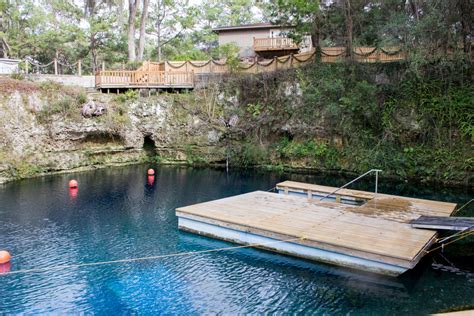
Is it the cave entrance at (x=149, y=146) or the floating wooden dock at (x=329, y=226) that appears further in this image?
the cave entrance at (x=149, y=146)

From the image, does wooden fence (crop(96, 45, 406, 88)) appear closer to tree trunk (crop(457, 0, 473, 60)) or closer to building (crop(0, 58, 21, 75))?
building (crop(0, 58, 21, 75))

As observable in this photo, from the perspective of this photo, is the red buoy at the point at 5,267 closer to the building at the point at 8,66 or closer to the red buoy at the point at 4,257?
the red buoy at the point at 4,257

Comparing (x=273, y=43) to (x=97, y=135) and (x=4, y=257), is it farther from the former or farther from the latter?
(x=4, y=257)

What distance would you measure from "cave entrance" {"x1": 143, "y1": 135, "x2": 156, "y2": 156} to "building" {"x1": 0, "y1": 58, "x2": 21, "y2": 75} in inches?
361

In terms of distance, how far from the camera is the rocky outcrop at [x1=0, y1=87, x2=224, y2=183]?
21953mm

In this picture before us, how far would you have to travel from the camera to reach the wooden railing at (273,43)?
106ft

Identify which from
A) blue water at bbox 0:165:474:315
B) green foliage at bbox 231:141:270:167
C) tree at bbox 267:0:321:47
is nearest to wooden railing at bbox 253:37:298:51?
tree at bbox 267:0:321:47

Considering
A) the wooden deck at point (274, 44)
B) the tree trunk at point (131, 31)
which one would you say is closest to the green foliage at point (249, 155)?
the wooden deck at point (274, 44)

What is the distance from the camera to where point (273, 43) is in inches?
1284

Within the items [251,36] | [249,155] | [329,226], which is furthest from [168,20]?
[329,226]

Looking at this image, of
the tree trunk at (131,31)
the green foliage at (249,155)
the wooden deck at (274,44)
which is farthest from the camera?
the wooden deck at (274,44)

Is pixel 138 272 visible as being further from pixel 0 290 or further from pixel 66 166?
pixel 66 166

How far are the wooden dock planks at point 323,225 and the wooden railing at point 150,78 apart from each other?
1507 centimetres

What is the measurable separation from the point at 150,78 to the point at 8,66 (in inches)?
346
